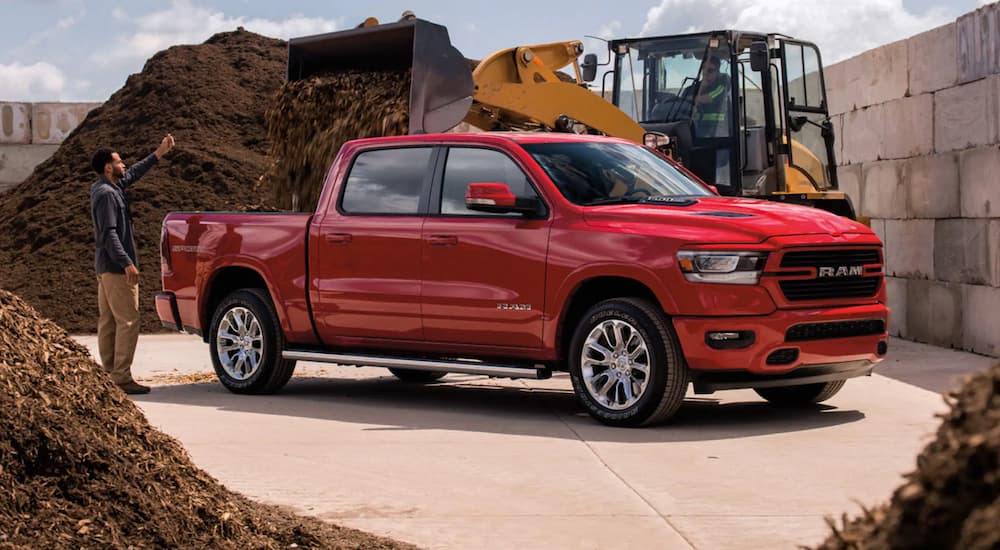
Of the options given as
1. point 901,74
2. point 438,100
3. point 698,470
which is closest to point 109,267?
point 438,100

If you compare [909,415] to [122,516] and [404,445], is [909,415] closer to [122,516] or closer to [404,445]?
[404,445]

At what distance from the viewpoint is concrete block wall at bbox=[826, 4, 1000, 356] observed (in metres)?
14.2

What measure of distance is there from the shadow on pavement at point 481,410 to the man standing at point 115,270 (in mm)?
406

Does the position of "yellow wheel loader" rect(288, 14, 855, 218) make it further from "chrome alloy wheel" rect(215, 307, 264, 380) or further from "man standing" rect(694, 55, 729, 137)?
"chrome alloy wheel" rect(215, 307, 264, 380)

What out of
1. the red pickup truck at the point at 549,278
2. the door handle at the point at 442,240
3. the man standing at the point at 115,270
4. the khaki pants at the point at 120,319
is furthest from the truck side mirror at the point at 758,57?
the khaki pants at the point at 120,319

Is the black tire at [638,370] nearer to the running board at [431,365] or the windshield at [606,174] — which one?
the running board at [431,365]

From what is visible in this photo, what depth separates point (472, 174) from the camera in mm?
10914

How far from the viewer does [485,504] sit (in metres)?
7.01

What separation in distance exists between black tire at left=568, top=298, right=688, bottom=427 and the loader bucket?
457 cm

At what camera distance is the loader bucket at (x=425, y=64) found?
14.0m

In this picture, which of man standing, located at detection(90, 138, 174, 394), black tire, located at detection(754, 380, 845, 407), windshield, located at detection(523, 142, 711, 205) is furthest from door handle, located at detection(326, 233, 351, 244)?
black tire, located at detection(754, 380, 845, 407)

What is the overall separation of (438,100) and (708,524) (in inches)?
326

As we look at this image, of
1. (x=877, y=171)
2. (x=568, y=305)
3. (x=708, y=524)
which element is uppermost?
(x=877, y=171)

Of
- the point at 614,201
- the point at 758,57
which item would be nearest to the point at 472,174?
the point at 614,201
